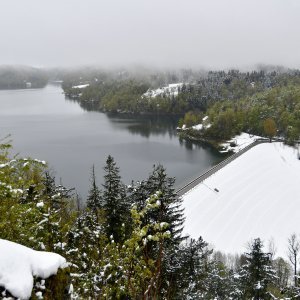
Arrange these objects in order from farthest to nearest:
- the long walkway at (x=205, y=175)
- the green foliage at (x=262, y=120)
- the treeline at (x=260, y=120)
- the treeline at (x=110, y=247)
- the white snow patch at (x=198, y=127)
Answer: the white snow patch at (x=198, y=127), the treeline at (x=260, y=120), the green foliage at (x=262, y=120), the long walkway at (x=205, y=175), the treeline at (x=110, y=247)

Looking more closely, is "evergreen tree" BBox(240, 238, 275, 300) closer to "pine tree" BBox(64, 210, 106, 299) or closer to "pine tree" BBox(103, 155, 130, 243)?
"pine tree" BBox(103, 155, 130, 243)

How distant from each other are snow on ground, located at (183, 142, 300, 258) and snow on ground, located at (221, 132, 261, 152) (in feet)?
46.5

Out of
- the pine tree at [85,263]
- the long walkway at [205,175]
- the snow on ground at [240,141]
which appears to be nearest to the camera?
the pine tree at [85,263]

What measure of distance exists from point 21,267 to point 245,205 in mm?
47454

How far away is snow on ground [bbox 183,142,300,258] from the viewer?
40375mm

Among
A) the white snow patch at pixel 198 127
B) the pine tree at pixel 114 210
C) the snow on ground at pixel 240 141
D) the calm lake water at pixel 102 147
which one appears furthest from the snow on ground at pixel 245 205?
the white snow patch at pixel 198 127

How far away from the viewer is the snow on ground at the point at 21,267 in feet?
13.8

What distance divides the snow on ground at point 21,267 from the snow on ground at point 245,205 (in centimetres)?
3485

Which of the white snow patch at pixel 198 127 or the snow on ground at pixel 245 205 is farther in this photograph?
the white snow patch at pixel 198 127

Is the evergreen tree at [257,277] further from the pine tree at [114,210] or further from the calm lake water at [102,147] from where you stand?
the calm lake water at [102,147]

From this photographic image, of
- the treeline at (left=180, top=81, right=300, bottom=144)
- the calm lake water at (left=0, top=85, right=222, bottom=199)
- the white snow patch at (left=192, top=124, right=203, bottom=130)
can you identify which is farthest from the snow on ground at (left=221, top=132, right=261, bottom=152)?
the white snow patch at (left=192, top=124, right=203, bottom=130)

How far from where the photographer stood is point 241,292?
20.6m

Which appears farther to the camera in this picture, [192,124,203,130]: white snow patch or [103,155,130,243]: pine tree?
[192,124,203,130]: white snow patch

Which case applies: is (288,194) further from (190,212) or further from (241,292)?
(241,292)
